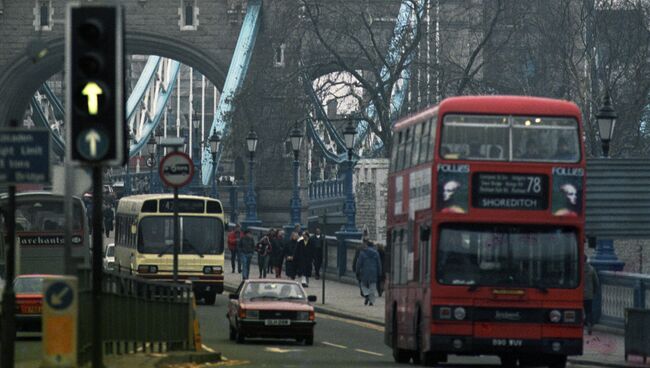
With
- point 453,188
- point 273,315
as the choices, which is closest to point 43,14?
point 273,315

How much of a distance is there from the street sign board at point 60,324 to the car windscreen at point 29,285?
1411 centimetres

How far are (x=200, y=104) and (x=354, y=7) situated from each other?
4123 inches

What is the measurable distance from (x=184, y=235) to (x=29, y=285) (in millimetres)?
10709

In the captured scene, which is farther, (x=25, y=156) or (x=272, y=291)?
(x=272, y=291)

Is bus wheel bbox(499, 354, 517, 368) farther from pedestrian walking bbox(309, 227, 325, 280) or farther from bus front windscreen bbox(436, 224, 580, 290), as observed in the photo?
pedestrian walking bbox(309, 227, 325, 280)

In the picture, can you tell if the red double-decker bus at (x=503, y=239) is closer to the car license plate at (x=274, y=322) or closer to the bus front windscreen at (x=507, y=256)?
the bus front windscreen at (x=507, y=256)

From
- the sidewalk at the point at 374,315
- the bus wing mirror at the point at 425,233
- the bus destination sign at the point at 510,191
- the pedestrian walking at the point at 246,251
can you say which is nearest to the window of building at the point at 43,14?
the sidewalk at the point at 374,315

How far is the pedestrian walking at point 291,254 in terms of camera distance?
47.0m

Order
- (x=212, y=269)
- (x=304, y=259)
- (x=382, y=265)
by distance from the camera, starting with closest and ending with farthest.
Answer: (x=212, y=269) < (x=382, y=265) < (x=304, y=259)

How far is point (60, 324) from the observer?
14797 mm

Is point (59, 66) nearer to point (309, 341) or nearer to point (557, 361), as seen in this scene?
point (309, 341)

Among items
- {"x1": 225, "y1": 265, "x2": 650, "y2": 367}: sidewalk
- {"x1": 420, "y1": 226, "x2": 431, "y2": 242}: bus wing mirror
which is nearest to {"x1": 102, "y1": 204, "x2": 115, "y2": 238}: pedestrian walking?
{"x1": 225, "y1": 265, "x2": 650, "y2": 367}: sidewalk

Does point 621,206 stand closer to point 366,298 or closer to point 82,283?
point 366,298

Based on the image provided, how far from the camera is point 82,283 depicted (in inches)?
794
